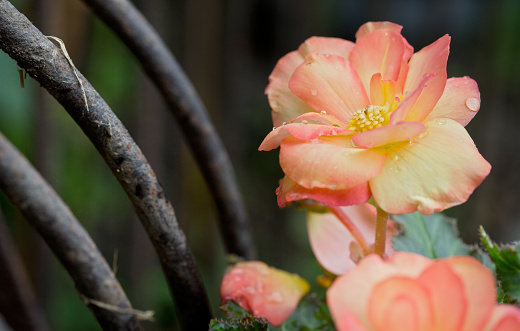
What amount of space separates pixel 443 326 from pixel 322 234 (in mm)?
162

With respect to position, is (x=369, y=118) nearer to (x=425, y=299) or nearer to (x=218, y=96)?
(x=425, y=299)

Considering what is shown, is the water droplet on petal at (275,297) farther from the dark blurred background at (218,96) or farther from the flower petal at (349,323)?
the dark blurred background at (218,96)

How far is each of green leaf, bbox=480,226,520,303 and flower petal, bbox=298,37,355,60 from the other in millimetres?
142

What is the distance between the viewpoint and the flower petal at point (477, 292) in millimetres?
168

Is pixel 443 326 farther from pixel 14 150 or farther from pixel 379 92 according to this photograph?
pixel 14 150

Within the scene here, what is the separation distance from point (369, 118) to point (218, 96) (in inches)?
53.4

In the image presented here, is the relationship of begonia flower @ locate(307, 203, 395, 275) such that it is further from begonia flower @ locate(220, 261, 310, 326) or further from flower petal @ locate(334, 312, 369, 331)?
flower petal @ locate(334, 312, 369, 331)

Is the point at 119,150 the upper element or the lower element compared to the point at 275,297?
upper

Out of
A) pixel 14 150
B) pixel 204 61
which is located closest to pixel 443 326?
pixel 14 150

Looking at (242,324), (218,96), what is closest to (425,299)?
(242,324)

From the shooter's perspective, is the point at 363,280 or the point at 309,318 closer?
the point at 363,280

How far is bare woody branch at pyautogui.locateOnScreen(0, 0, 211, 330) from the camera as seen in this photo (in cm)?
23

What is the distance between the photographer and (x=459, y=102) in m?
0.25

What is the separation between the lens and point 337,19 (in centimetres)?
165
